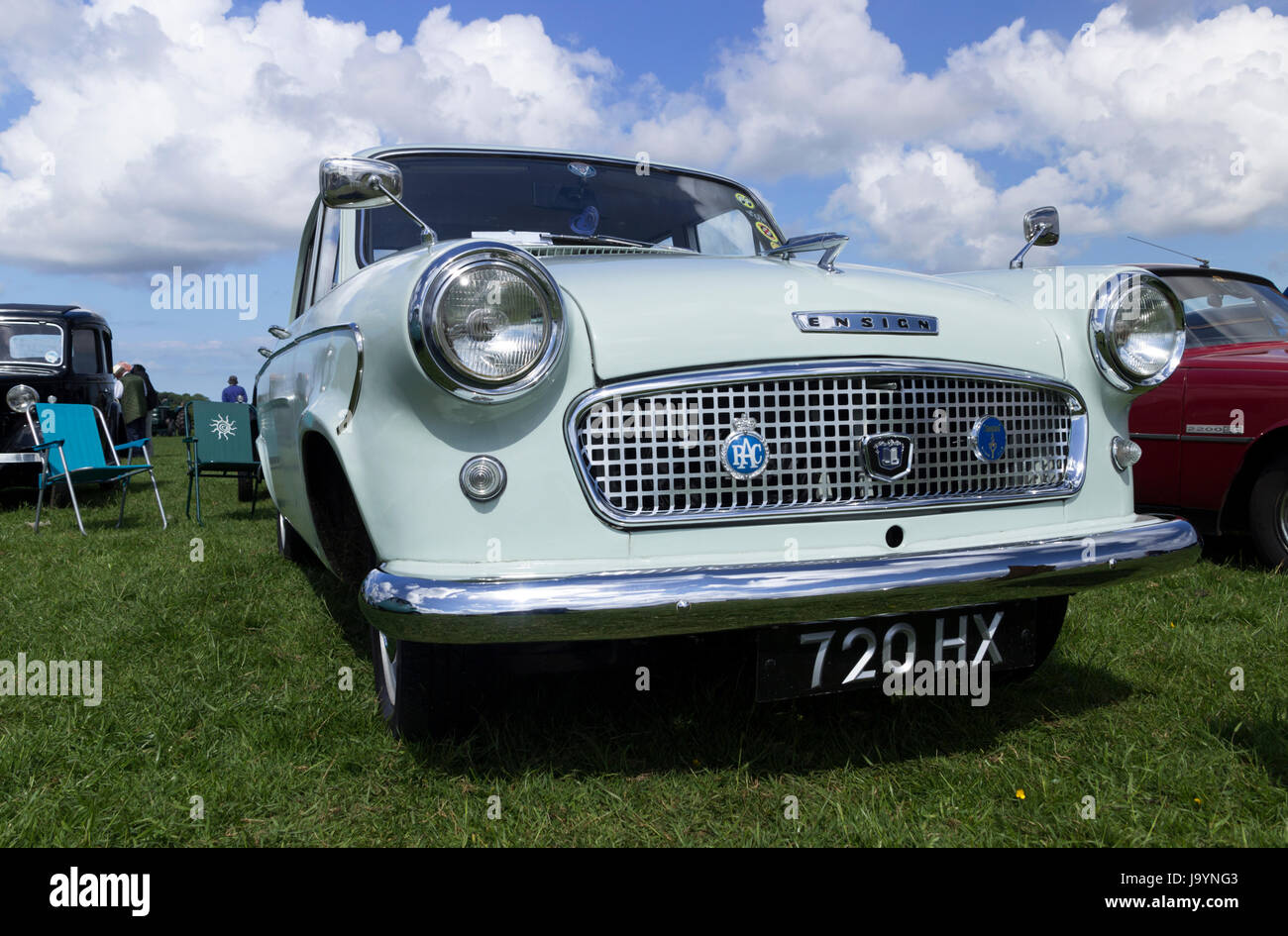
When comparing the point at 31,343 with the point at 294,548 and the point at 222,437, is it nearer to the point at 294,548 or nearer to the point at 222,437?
the point at 222,437

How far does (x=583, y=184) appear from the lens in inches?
125

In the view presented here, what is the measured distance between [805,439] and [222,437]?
6.01 m

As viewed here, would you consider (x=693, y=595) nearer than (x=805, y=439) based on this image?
Yes

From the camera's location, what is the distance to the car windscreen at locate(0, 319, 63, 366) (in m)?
9.02

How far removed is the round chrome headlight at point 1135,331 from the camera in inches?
94.3

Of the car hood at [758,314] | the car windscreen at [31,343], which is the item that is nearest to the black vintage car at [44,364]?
the car windscreen at [31,343]

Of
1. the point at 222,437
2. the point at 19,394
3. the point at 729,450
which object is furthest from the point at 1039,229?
the point at 19,394

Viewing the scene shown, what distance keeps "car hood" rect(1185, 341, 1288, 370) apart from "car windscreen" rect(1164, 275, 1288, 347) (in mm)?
94

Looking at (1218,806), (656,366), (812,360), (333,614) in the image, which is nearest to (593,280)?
(656,366)

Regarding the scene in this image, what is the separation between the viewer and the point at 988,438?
2225mm

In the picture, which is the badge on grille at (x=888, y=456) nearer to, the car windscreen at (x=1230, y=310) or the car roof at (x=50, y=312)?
the car windscreen at (x=1230, y=310)

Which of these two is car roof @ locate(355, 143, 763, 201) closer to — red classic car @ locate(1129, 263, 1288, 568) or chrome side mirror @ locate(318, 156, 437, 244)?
chrome side mirror @ locate(318, 156, 437, 244)

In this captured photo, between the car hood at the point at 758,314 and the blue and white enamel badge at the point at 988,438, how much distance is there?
0.15 meters
